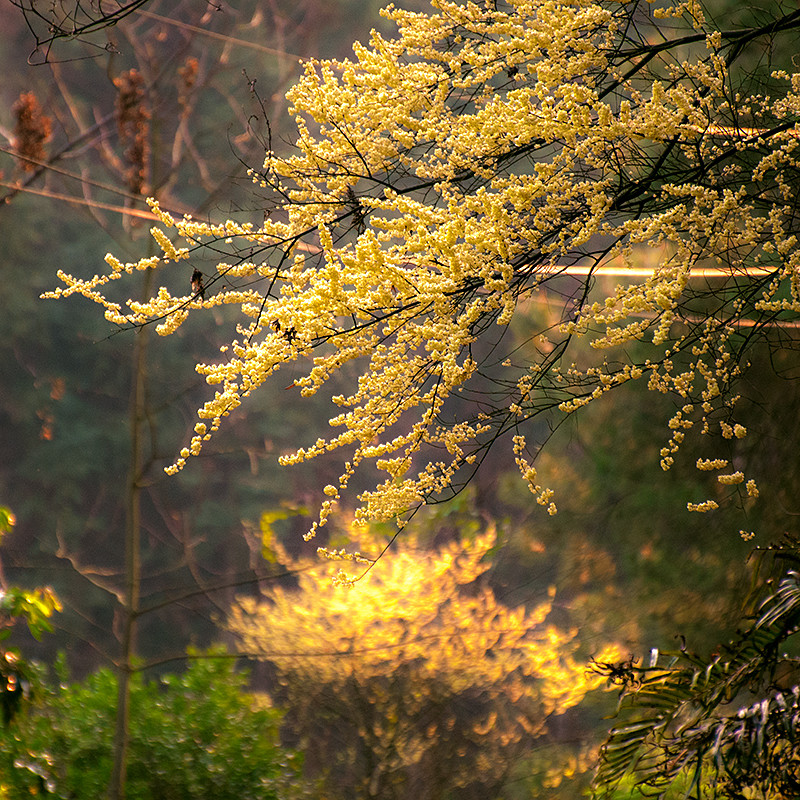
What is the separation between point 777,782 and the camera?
2389mm

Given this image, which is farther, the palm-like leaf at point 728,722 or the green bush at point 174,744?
the green bush at point 174,744

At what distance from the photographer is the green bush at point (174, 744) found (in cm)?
400

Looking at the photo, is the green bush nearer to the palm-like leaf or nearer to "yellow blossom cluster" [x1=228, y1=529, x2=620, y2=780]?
"yellow blossom cluster" [x1=228, y1=529, x2=620, y2=780]

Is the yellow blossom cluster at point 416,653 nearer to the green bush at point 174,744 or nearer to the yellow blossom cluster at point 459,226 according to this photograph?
the green bush at point 174,744

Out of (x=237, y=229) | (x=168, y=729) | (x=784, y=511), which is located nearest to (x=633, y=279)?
(x=784, y=511)

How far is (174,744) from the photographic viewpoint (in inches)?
160

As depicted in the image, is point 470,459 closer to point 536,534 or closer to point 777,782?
point 777,782

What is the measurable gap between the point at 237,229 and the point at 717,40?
42.0 inches

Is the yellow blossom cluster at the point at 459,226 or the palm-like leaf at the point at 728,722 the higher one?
the yellow blossom cluster at the point at 459,226

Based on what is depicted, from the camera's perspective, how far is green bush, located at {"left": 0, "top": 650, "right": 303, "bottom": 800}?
400 cm

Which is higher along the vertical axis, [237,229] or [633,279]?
[633,279]

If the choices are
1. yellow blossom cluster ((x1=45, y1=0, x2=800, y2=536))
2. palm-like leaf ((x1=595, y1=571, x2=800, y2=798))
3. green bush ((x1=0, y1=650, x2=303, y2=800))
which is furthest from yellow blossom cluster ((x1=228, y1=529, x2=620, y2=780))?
yellow blossom cluster ((x1=45, y1=0, x2=800, y2=536))

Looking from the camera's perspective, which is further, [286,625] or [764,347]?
[286,625]

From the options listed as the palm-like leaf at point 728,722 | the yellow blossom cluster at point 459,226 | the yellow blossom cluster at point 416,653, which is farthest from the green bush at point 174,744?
the yellow blossom cluster at point 459,226
